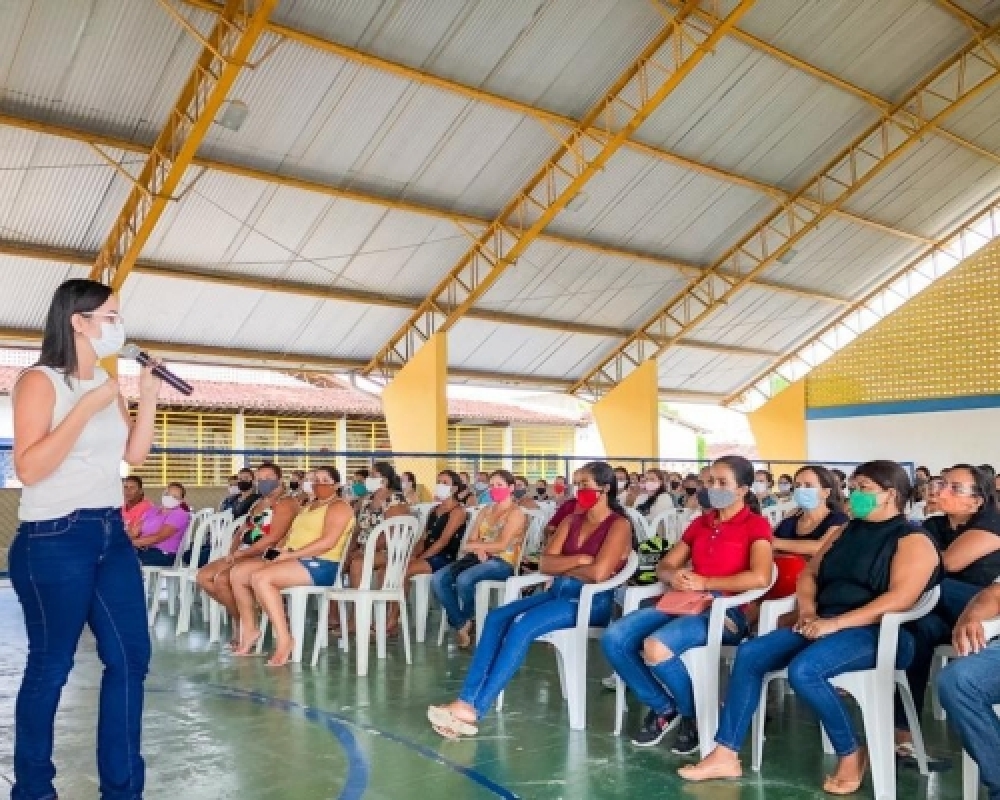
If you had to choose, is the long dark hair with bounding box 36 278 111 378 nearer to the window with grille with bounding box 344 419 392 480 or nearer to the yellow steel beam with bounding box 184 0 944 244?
the yellow steel beam with bounding box 184 0 944 244

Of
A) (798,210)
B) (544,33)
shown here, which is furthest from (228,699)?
(798,210)

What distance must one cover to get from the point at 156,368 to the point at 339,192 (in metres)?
10.1

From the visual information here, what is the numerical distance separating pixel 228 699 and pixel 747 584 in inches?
92.2

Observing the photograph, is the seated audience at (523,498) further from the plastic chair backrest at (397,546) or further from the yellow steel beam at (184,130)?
the yellow steel beam at (184,130)

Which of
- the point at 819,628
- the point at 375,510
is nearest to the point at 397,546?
the point at 375,510

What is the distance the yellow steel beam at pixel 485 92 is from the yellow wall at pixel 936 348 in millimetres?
4769

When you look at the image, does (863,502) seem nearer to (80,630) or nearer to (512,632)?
(512,632)

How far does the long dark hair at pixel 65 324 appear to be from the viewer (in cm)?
241

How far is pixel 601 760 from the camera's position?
139 inches

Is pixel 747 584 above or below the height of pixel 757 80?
below

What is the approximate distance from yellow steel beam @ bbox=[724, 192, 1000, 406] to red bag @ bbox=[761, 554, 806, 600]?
52.7 ft

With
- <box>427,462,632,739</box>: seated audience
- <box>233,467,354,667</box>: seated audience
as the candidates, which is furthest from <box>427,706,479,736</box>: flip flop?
<box>233,467,354,667</box>: seated audience

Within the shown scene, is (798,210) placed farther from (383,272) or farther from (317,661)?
(317,661)

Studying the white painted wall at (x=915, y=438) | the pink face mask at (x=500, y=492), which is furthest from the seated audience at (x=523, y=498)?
the white painted wall at (x=915, y=438)
